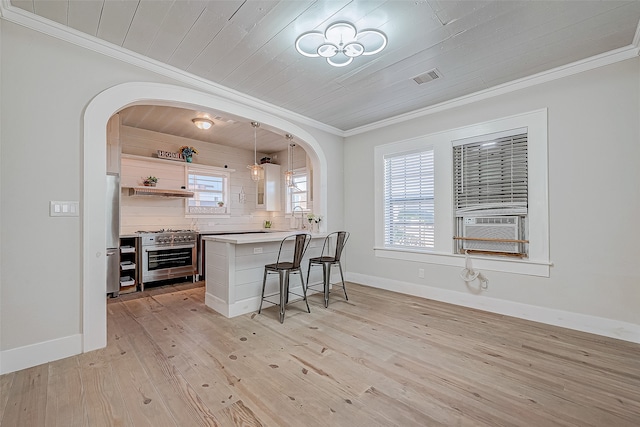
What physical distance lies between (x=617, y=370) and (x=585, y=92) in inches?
102

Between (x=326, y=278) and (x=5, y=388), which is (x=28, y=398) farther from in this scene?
(x=326, y=278)

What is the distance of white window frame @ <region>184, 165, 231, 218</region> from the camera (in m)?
5.82

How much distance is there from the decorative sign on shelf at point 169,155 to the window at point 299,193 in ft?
7.74

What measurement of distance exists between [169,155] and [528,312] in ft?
20.1

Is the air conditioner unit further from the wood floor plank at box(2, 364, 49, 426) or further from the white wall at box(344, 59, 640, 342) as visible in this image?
the wood floor plank at box(2, 364, 49, 426)

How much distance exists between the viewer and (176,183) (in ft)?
18.4

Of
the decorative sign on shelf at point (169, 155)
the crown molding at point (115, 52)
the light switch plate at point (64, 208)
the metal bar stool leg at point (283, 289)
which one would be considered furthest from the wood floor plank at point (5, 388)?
the decorative sign on shelf at point (169, 155)

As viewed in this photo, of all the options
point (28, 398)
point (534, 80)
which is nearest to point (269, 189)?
point (534, 80)

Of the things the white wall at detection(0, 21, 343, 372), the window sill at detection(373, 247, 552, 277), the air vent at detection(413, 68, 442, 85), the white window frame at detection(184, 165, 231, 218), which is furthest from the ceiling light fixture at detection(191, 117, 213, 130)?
the window sill at detection(373, 247, 552, 277)

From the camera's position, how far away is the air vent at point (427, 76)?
10.2 ft

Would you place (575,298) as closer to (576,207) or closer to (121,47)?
(576,207)

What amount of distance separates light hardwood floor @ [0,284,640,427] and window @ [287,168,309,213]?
343 cm

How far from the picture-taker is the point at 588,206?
2930 millimetres

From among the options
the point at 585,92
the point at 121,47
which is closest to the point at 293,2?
the point at 121,47
